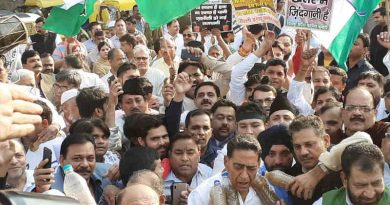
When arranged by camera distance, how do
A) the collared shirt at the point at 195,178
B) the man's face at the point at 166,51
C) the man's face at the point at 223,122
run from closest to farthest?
the collared shirt at the point at 195,178 → the man's face at the point at 223,122 → the man's face at the point at 166,51

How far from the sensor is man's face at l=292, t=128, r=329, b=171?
495 centimetres

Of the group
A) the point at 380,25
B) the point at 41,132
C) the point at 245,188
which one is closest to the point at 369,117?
the point at 245,188

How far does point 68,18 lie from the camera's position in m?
8.65

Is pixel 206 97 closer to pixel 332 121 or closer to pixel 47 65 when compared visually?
pixel 332 121

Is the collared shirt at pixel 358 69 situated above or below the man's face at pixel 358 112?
above

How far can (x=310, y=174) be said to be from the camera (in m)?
4.62

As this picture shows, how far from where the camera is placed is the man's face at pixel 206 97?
7845 mm

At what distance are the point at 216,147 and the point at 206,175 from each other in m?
0.86

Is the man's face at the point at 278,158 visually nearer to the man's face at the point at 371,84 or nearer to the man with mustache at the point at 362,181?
the man with mustache at the point at 362,181

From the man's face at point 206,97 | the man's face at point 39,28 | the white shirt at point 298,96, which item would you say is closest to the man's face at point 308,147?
the man's face at point 206,97

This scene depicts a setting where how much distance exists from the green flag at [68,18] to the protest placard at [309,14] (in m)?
2.00

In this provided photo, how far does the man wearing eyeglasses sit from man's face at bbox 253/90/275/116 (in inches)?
52.2

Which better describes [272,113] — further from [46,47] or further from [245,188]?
[46,47]

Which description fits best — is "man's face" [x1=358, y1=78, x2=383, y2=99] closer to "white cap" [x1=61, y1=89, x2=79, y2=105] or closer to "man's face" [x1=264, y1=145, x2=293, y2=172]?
"man's face" [x1=264, y1=145, x2=293, y2=172]
